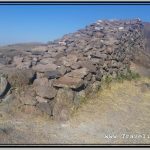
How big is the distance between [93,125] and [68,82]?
1.38 m

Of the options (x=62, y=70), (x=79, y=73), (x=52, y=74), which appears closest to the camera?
(x=52, y=74)

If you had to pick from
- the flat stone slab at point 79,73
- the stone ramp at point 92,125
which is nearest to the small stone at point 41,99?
the stone ramp at point 92,125

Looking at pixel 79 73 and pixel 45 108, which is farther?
pixel 79 73

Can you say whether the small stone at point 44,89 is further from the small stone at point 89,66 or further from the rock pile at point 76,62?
the small stone at point 89,66

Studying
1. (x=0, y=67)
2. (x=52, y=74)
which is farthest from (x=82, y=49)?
(x=0, y=67)

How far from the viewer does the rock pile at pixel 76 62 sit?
10992mm

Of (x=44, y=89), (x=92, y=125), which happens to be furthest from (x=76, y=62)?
(x=92, y=125)

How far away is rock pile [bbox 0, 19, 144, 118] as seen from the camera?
36.1 ft

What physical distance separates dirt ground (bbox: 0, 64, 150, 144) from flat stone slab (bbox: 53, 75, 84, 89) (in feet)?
1.65

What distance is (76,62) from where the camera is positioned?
11844 mm

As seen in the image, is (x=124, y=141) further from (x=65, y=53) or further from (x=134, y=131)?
(x=65, y=53)

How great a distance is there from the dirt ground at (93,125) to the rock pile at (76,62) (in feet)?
1.17

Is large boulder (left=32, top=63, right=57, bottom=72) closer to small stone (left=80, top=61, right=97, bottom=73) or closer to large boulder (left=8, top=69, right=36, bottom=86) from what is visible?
large boulder (left=8, top=69, right=36, bottom=86)

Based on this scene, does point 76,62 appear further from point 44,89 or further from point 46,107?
point 46,107
